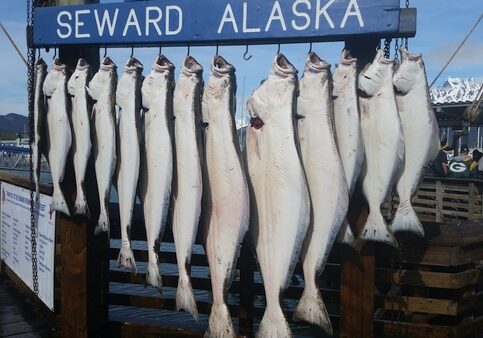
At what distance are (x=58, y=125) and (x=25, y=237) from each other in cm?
187

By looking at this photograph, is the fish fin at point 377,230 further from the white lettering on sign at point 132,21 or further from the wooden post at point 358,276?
the white lettering on sign at point 132,21

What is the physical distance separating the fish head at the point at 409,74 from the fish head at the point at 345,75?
9.1 inches

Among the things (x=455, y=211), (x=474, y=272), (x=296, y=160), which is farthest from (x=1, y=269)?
(x=455, y=211)

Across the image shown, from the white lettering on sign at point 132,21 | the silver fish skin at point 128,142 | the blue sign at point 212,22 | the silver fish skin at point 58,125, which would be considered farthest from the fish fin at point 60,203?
the white lettering on sign at point 132,21

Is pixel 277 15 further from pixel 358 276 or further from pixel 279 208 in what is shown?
pixel 358 276

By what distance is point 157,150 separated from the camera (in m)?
3.06

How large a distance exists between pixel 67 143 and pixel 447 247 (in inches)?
99.6

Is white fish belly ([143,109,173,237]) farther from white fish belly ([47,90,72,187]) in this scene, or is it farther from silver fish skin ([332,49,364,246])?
silver fish skin ([332,49,364,246])

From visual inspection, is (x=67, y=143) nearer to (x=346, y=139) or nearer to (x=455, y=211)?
(x=346, y=139)

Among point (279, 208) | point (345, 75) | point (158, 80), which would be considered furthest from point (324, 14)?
point (279, 208)

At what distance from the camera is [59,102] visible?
3.45 m

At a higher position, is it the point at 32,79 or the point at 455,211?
the point at 32,79

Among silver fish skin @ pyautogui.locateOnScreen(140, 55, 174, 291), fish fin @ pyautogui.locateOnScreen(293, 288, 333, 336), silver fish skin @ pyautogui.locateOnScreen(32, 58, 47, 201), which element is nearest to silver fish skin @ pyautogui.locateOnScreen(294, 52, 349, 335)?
fish fin @ pyautogui.locateOnScreen(293, 288, 333, 336)

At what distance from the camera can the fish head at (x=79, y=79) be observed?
11.1 ft
